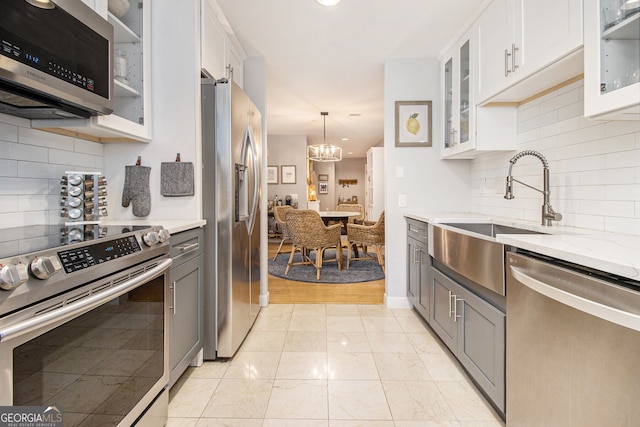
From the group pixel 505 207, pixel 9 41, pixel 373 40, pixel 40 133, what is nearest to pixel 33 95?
pixel 9 41

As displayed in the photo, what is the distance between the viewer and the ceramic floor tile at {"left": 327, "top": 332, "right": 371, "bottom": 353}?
88.0 inches

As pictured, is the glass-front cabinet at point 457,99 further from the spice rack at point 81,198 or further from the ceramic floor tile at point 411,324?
the spice rack at point 81,198

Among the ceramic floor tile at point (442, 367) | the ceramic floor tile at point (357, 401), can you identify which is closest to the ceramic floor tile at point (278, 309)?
the ceramic floor tile at point (357, 401)

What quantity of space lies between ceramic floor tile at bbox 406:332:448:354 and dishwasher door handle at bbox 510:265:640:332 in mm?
1247

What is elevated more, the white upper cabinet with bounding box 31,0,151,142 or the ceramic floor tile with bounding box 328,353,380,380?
the white upper cabinet with bounding box 31,0,151,142

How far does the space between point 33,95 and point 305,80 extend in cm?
295

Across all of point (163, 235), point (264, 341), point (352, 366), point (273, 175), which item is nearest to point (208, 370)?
point (264, 341)

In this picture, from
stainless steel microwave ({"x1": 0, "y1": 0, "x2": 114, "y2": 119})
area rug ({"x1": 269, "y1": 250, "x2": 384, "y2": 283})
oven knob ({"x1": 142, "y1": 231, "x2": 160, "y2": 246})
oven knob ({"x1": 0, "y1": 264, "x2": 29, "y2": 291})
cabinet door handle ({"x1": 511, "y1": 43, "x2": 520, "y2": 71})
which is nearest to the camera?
oven knob ({"x1": 0, "y1": 264, "x2": 29, "y2": 291})

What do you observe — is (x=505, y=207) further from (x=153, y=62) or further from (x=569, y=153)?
(x=153, y=62)

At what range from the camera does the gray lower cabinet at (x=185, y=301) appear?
1616 mm

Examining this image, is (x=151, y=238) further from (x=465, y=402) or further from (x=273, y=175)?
(x=273, y=175)

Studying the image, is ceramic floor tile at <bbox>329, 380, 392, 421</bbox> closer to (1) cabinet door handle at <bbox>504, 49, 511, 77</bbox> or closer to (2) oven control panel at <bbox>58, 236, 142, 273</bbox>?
(2) oven control panel at <bbox>58, 236, 142, 273</bbox>

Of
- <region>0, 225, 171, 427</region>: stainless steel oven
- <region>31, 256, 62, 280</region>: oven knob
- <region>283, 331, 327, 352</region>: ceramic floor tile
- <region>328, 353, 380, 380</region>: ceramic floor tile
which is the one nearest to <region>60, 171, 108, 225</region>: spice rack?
<region>0, 225, 171, 427</region>: stainless steel oven

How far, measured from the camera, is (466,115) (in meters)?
2.58
